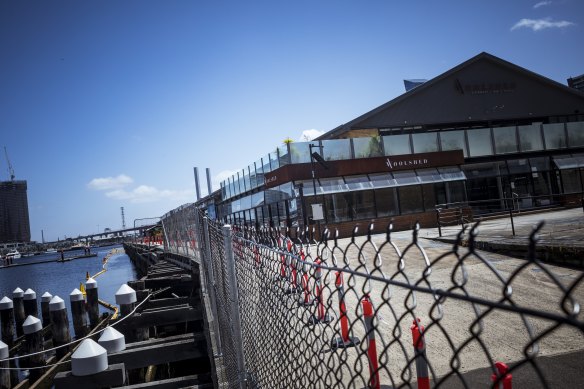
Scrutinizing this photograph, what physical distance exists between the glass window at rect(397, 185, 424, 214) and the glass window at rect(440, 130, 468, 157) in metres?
3.73

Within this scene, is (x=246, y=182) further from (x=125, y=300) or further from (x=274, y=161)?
(x=125, y=300)

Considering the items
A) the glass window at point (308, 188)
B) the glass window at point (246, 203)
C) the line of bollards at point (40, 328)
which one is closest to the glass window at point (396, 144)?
the glass window at point (308, 188)

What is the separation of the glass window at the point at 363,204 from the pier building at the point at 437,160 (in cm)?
6

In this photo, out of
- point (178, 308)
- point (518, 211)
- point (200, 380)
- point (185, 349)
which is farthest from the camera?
point (518, 211)

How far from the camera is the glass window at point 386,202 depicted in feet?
74.8

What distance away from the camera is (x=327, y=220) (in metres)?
21.5

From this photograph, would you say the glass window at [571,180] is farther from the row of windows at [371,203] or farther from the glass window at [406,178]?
the glass window at [406,178]

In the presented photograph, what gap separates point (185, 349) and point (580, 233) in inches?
448

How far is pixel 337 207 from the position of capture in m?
21.9

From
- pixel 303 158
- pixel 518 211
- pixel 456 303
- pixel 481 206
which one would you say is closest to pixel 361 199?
pixel 303 158

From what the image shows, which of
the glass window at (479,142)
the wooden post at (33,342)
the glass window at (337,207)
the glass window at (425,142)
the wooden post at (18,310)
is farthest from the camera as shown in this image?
the glass window at (479,142)

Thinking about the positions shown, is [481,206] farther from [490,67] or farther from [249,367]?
[249,367]

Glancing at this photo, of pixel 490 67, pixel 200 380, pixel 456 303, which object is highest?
pixel 490 67

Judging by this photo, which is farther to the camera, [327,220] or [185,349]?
[327,220]
